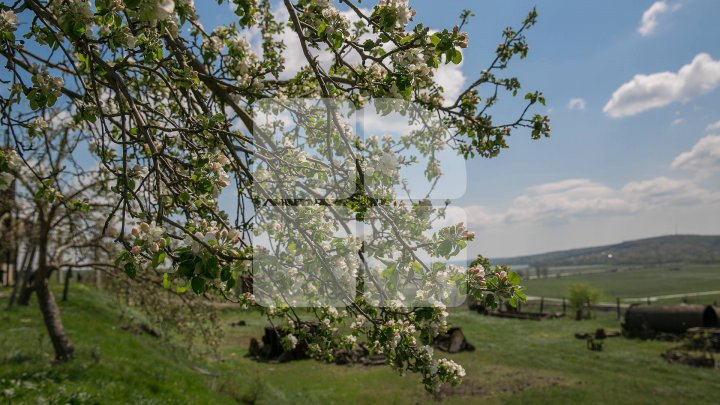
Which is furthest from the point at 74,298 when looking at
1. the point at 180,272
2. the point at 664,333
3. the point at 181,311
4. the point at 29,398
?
the point at 664,333

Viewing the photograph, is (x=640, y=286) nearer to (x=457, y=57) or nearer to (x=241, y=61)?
(x=241, y=61)

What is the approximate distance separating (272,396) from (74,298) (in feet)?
47.1

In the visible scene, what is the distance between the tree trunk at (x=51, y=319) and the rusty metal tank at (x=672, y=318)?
25562 mm

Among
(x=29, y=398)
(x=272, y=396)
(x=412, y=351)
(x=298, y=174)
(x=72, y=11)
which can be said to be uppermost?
(x=72, y=11)

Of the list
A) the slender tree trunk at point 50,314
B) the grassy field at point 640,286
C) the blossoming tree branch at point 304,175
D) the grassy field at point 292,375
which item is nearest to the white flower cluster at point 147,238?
the blossoming tree branch at point 304,175

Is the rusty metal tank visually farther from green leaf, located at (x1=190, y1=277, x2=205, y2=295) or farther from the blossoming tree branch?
green leaf, located at (x1=190, y1=277, x2=205, y2=295)

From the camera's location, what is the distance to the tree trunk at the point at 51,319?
427 inches

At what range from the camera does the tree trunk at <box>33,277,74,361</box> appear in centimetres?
1084

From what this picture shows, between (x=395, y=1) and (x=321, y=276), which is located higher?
(x=395, y=1)

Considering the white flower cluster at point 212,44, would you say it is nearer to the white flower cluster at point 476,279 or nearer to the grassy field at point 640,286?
the white flower cluster at point 476,279

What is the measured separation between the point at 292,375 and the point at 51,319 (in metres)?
9.63

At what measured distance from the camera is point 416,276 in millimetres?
3936

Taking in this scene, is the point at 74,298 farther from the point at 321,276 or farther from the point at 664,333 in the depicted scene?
the point at 664,333

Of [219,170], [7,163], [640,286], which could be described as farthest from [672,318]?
[640,286]
